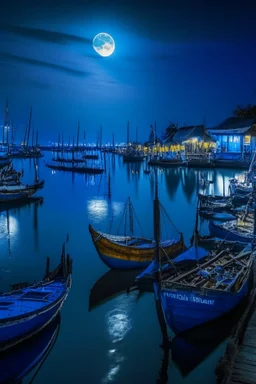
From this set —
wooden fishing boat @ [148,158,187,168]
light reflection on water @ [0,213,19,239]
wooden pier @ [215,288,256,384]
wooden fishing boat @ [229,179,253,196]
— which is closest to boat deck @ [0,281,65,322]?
wooden pier @ [215,288,256,384]

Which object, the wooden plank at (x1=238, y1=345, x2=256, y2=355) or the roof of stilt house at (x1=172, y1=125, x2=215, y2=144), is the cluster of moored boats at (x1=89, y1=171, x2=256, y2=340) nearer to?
the wooden plank at (x1=238, y1=345, x2=256, y2=355)

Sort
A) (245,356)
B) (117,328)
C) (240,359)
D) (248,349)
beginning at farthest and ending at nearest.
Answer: (117,328), (248,349), (245,356), (240,359)

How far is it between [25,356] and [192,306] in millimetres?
5011

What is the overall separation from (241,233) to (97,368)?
10.9m

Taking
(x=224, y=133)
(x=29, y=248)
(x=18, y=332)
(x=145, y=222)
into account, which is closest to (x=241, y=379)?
(x=18, y=332)

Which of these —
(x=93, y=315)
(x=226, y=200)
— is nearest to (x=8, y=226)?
(x=93, y=315)

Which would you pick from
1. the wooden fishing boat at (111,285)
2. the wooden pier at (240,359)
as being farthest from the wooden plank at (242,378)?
the wooden fishing boat at (111,285)

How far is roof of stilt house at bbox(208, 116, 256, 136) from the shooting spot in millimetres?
61125

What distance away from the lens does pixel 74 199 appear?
3925 centimetres

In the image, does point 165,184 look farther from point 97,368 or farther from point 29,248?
point 97,368

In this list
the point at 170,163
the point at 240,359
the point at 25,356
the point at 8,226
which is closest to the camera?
the point at 240,359

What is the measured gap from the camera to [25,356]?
32.8ft

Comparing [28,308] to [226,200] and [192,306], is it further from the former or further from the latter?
[226,200]

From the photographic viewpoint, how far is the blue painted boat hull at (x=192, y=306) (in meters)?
10.1
